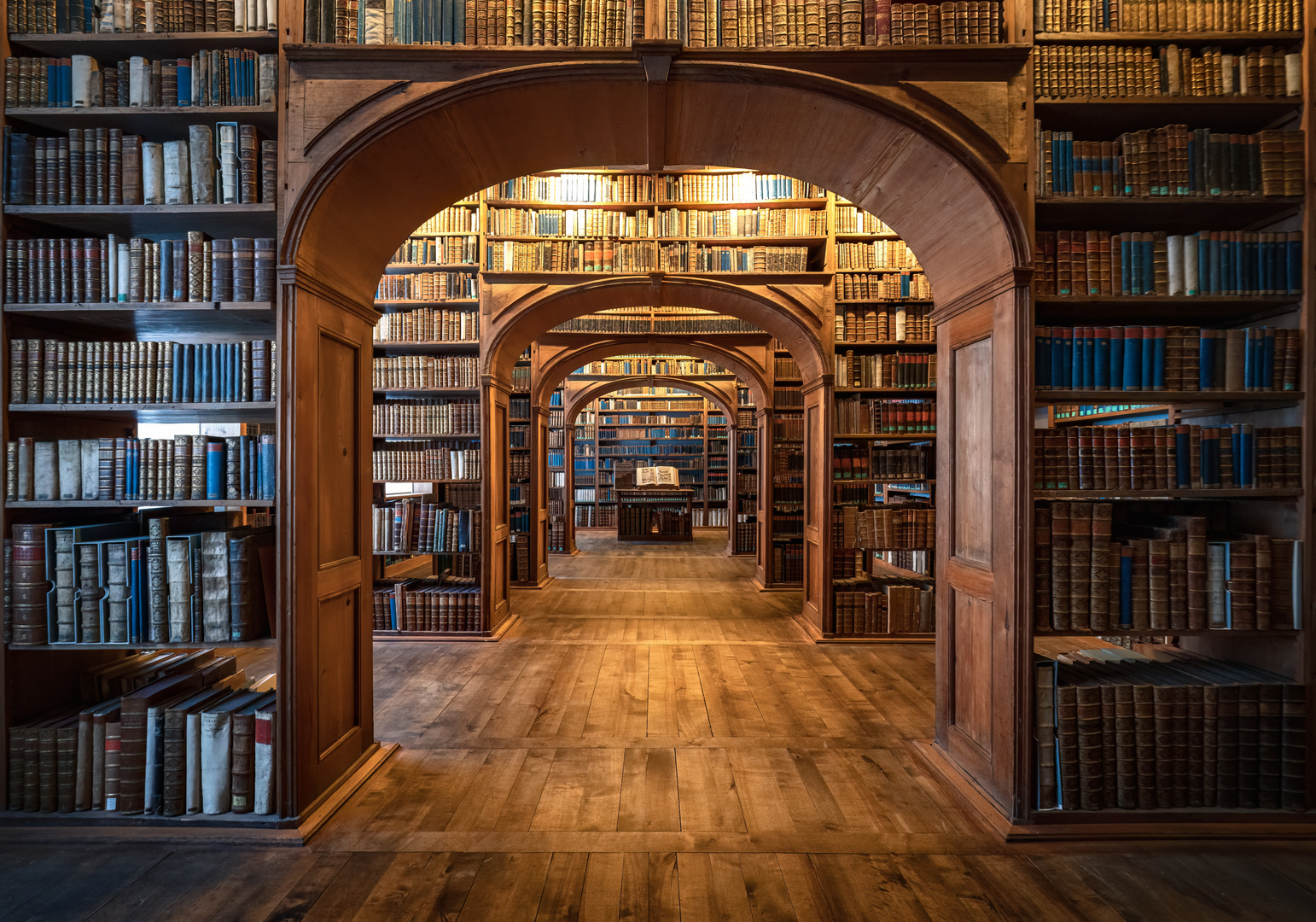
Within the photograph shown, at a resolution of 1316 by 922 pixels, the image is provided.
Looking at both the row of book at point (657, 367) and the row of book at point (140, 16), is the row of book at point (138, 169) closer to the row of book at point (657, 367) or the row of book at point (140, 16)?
the row of book at point (140, 16)

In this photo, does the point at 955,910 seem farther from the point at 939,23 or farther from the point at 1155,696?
the point at 939,23

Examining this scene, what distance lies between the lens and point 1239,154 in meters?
2.80

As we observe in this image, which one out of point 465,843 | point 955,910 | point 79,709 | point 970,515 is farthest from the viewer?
point 970,515

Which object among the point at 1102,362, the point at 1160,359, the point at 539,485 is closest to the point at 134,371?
the point at 1102,362

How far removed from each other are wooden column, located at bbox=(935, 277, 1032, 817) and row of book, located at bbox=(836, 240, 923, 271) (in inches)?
108

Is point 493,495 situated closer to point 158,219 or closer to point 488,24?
point 158,219

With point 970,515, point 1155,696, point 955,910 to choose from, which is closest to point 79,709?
point 955,910

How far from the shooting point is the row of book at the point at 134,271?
2.77 meters

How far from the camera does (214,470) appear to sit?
2.76 m

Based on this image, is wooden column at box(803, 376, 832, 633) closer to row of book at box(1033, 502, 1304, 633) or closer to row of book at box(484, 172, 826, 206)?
row of book at box(484, 172, 826, 206)

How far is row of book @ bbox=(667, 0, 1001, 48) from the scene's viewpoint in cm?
269

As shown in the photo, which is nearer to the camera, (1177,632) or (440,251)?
(1177,632)

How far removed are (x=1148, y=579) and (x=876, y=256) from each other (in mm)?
3982

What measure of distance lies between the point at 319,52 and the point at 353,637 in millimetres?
2475
